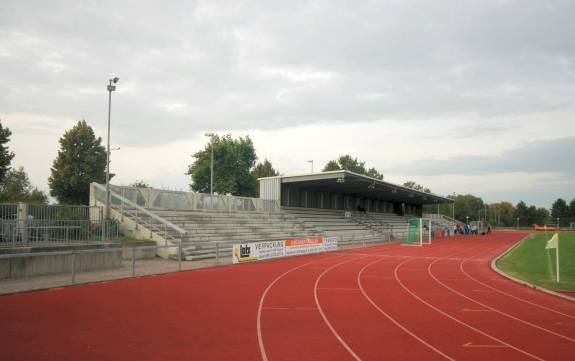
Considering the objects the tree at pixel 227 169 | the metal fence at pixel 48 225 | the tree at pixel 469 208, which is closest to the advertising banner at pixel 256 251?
the metal fence at pixel 48 225

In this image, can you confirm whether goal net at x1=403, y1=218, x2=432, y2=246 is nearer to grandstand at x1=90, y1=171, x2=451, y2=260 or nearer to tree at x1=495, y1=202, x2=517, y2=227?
grandstand at x1=90, y1=171, x2=451, y2=260

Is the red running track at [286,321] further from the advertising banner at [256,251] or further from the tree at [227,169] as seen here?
the tree at [227,169]

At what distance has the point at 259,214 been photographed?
116 ft

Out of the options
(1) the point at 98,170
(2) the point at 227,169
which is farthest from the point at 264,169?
(1) the point at 98,170

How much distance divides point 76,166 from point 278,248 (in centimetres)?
3152

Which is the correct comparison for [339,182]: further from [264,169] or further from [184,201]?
[264,169]

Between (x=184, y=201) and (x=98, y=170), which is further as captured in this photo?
(x=98, y=170)

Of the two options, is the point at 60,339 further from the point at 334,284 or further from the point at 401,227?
the point at 401,227

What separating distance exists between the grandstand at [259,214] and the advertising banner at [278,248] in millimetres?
1089

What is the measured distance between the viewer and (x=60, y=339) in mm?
7715

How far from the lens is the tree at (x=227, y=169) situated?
64250 millimetres

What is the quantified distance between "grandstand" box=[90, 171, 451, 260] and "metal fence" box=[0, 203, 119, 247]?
345 cm

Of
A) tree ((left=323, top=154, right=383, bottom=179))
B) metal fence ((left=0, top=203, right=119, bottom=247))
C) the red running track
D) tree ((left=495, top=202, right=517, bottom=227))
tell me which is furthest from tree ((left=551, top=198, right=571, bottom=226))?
metal fence ((left=0, top=203, right=119, bottom=247))

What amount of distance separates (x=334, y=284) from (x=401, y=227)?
135 ft
